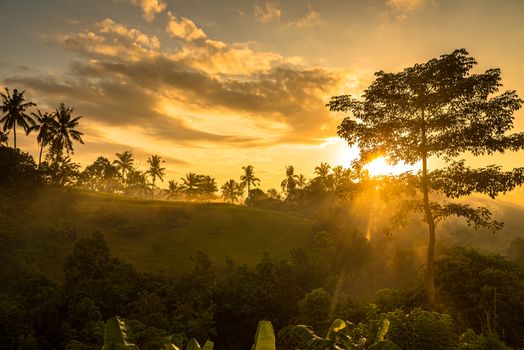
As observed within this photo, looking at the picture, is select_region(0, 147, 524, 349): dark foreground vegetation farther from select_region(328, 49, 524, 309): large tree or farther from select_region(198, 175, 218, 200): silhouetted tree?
select_region(198, 175, 218, 200): silhouetted tree

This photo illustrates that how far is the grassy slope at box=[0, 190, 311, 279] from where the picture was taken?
171 feet

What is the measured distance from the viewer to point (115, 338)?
5570 millimetres

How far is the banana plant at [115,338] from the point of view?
5.35 meters

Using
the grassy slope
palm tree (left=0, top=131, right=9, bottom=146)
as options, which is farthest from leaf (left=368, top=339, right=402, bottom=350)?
palm tree (left=0, top=131, right=9, bottom=146)

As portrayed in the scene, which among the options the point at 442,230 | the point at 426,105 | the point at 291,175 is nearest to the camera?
the point at 426,105

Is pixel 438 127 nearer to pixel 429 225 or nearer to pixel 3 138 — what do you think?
pixel 429 225

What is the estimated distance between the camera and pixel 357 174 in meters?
17.7

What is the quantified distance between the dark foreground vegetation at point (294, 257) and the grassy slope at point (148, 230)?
331 mm

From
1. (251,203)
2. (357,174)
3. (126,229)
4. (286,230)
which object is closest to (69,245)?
(126,229)

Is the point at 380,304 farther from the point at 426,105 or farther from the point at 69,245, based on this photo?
the point at 69,245

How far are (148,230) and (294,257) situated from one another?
29.0m

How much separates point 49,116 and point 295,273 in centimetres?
5565

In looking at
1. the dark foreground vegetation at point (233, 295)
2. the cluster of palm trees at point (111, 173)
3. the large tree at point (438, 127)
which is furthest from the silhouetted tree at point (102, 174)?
the large tree at point (438, 127)

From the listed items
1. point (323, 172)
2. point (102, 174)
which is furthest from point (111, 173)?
point (323, 172)
